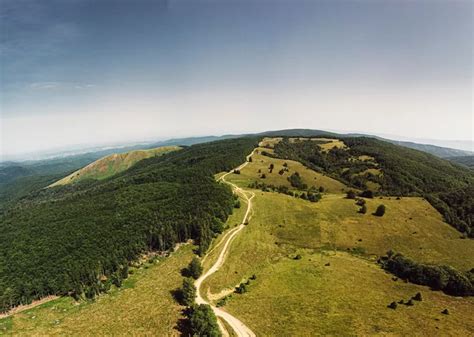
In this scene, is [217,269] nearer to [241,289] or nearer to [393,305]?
[241,289]

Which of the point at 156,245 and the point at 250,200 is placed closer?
the point at 156,245

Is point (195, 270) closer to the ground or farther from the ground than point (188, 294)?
farther from the ground

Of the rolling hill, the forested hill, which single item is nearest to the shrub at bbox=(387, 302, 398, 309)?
the rolling hill

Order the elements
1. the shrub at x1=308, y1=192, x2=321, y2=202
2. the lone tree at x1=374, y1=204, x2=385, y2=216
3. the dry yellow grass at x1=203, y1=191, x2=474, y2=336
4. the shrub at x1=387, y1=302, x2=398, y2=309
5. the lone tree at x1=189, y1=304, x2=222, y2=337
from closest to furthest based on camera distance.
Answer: the lone tree at x1=189, y1=304, x2=222, y2=337
the dry yellow grass at x1=203, y1=191, x2=474, y2=336
the shrub at x1=387, y1=302, x2=398, y2=309
the lone tree at x1=374, y1=204, x2=385, y2=216
the shrub at x1=308, y1=192, x2=321, y2=202

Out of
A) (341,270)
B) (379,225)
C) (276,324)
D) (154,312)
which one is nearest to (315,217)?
(379,225)

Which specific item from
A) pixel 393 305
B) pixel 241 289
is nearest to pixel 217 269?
pixel 241 289

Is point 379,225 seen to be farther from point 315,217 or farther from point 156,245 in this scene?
point 156,245

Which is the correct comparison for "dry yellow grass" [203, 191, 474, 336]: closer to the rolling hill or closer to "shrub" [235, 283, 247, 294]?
the rolling hill
